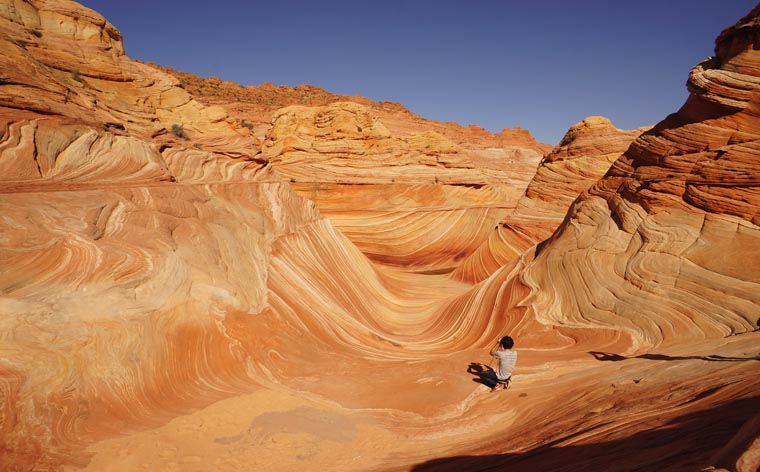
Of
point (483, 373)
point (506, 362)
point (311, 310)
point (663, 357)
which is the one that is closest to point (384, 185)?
point (311, 310)

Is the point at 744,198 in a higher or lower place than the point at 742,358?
higher

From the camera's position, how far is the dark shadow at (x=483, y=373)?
20.5 ft

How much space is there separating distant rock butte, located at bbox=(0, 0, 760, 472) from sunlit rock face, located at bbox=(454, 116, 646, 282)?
4060 mm

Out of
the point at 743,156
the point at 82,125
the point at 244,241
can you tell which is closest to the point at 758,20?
the point at 743,156

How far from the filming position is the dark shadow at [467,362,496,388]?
20.5ft

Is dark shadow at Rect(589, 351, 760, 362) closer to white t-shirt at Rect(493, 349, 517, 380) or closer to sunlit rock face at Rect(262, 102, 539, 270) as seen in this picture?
white t-shirt at Rect(493, 349, 517, 380)

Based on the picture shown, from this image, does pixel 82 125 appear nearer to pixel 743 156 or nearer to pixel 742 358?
pixel 742 358

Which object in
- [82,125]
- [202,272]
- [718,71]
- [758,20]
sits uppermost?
[82,125]

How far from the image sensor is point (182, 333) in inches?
232

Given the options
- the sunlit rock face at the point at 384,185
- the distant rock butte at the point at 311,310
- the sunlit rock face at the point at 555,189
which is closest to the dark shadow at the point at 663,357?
the distant rock butte at the point at 311,310

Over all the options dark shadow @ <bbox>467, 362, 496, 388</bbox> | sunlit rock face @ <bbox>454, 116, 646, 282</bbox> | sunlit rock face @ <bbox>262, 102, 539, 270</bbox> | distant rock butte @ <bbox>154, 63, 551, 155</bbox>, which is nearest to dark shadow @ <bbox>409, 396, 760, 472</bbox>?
dark shadow @ <bbox>467, 362, 496, 388</bbox>

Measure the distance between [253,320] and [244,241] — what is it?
2.11 m

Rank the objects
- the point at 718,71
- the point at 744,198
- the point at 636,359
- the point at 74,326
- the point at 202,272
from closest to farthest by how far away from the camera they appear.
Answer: the point at 74,326
the point at 636,359
the point at 202,272
the point at 744,198
the point at 718,71

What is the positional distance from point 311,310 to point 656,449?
22.2 ft
